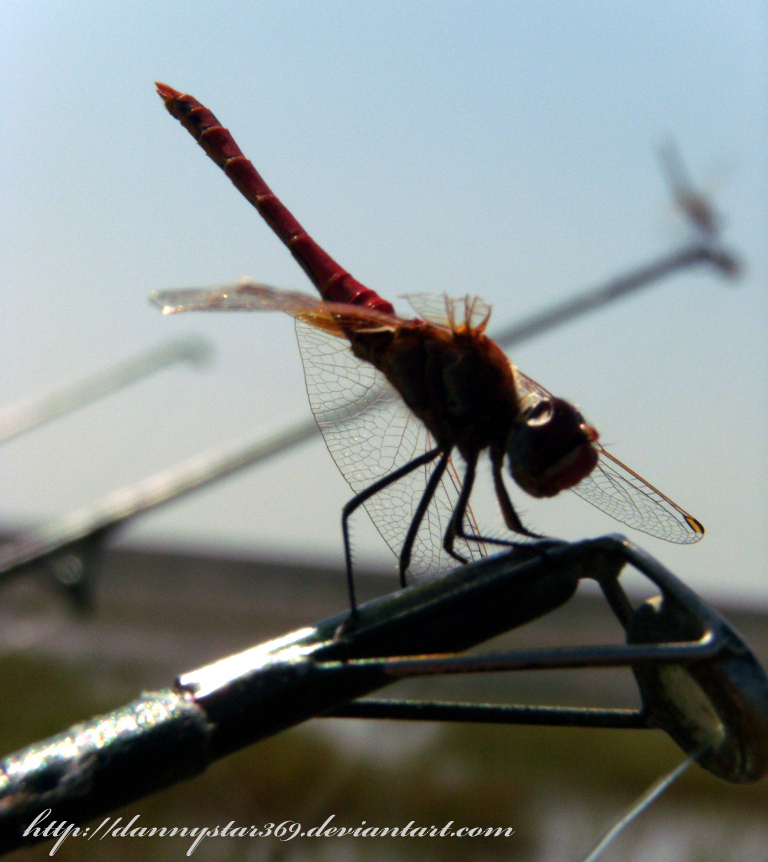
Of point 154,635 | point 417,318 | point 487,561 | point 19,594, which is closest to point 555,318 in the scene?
point 417,318

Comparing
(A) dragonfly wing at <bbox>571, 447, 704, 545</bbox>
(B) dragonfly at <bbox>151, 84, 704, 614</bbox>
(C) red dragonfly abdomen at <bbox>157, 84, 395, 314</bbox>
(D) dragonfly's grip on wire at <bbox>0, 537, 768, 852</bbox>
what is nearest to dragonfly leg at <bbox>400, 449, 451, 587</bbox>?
(B) dragonfly at <bbox>151, 84, 704, 614</bbox>

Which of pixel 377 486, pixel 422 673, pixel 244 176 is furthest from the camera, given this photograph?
pixel 244 176

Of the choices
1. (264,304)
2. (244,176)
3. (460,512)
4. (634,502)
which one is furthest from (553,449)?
(244,176)

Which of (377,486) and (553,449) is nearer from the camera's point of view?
(553,449)

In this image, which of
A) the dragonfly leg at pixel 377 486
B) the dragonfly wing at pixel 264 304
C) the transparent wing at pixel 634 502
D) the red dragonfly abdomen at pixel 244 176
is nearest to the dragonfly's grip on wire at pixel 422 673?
the transparent wing at pixel 634 502

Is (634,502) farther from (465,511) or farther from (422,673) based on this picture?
(422,673)

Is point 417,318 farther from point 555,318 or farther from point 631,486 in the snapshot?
point 555,318
